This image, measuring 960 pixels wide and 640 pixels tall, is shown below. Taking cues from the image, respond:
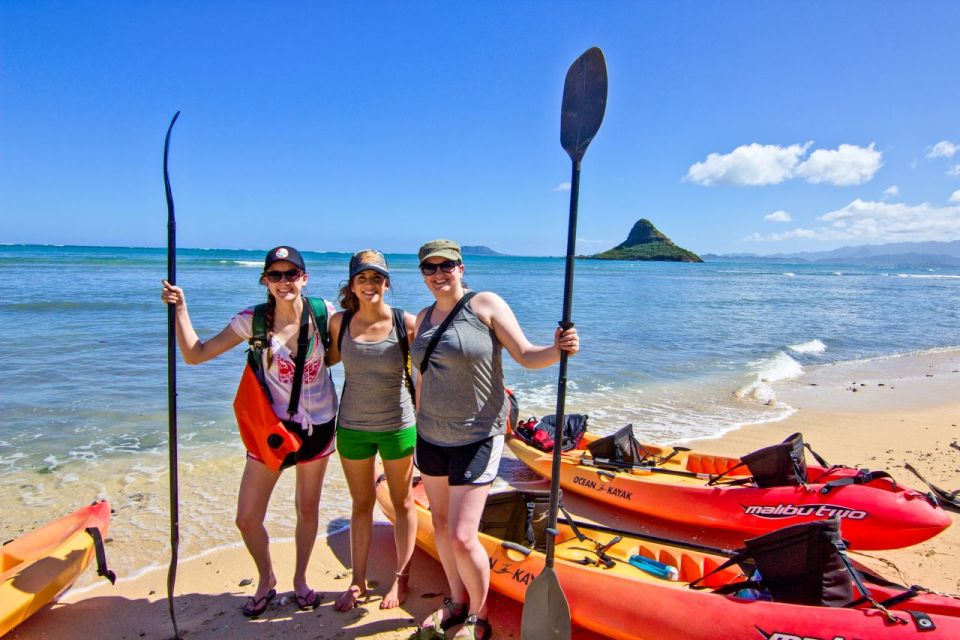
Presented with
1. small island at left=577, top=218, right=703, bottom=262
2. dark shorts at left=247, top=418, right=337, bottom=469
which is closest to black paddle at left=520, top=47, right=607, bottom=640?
dark shorts at left=247, top=418, right=337, bottom=469

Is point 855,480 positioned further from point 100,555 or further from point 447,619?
point 100,555

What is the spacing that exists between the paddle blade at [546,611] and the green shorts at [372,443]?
1.09m

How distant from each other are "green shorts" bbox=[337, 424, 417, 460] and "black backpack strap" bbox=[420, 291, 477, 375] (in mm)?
574

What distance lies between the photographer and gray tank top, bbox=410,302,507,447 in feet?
9.48

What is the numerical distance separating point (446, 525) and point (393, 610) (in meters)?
1.06

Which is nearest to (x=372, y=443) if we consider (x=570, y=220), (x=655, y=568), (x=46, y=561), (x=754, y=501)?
(x=570, y=220)

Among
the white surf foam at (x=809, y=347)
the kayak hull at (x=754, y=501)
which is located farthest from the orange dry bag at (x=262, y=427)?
the white surf foam at (x=809, y=347)

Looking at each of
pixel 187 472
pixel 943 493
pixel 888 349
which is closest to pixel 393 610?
pixel 187 472

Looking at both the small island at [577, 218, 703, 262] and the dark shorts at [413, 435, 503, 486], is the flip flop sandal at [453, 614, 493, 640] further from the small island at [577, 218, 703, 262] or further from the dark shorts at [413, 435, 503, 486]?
the small island at [577, 218, 703, 262]

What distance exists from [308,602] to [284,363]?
5.59 ft

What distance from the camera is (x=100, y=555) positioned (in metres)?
3.65

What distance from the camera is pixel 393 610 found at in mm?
3680

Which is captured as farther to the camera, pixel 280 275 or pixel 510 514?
pixel 510 514

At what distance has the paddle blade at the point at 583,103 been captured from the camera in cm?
309
